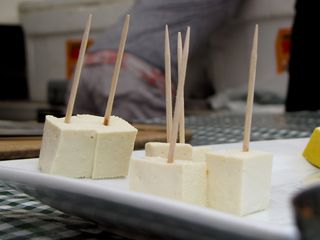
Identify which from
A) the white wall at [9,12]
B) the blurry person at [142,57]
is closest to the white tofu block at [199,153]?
the blurry person at [142,57]

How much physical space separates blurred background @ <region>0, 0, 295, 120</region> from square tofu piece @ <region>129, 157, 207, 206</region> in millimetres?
1522

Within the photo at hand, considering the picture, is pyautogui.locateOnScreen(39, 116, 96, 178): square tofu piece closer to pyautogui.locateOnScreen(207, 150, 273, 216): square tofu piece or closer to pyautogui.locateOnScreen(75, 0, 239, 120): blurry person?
pyautogui.locateOnScreen(207, 150, 273, 216): square tofu piece

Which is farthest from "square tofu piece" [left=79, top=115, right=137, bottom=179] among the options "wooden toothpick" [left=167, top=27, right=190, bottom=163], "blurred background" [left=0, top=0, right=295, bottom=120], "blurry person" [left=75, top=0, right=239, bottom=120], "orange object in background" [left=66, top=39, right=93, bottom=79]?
"orange object in background" [left=66, top=39, right=93, bottom=79]

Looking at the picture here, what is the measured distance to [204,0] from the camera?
2467mm

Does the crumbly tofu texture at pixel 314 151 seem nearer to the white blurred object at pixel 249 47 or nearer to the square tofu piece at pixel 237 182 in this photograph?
the square tofu piece at pixel 237 182

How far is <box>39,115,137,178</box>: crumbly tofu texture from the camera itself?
615 mm

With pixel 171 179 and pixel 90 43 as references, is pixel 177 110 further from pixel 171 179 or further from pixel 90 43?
pixel 90 43

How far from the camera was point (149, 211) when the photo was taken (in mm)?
378

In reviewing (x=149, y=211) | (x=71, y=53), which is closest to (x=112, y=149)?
(x=149, y=211)

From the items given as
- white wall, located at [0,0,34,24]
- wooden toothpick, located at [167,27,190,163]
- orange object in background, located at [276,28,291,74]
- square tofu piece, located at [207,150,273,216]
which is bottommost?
square tofu piece, located at [207,150,273,216]

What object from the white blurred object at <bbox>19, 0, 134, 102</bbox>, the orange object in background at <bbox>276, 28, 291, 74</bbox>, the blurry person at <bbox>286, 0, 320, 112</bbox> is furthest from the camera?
the white blurred object at <bbox>19, 0, 134, 102</bbox>

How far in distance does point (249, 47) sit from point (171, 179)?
7.51 feet

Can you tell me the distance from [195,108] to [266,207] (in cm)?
215

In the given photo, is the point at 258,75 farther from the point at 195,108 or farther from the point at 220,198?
the point at 220,198
